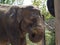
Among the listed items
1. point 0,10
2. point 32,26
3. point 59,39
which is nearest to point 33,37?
point 32,26

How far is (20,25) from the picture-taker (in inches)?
66.2

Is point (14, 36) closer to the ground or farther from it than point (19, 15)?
closer to the ground

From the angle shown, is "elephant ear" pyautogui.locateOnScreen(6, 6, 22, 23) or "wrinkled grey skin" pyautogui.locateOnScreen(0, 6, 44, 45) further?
"elephant ear" pyautogui.locateOnScreen(6, 6, 22, 23)

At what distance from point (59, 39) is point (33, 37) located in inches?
23.6

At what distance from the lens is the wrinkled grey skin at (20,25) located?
156 cm

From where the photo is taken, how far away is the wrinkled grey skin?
156 cm

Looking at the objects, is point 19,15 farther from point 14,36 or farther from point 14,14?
point 14,36

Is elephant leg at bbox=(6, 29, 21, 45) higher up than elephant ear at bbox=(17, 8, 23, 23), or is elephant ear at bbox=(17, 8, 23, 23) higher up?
elephant ear at bbox=(17, 8, 23, 23)

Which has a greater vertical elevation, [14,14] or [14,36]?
[14,14]

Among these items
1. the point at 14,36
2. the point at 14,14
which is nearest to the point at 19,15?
the point at 14,14

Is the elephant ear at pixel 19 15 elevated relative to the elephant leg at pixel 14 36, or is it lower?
elevated

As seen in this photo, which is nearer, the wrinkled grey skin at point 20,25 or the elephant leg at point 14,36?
the wrinkled grey skin at point 20,25

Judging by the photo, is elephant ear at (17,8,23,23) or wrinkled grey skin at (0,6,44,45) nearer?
wrinkled grey skin at (0,6,44,45)

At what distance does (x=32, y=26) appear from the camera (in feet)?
5.18
